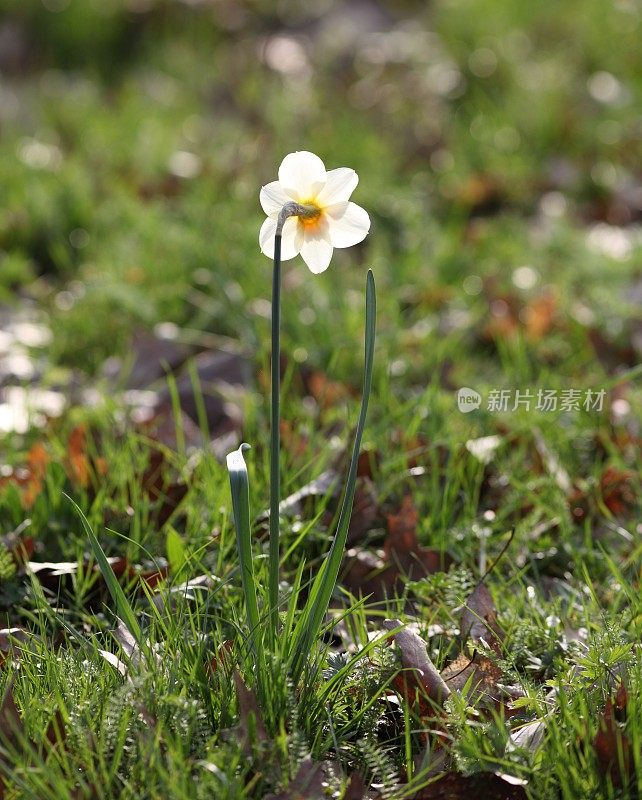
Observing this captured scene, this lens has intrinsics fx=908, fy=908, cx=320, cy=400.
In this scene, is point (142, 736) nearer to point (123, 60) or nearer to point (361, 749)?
point (361, 749)

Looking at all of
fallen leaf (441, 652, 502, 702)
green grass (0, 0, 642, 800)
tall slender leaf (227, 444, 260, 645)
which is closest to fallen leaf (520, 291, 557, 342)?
green grass (0, 0, 642, 800)

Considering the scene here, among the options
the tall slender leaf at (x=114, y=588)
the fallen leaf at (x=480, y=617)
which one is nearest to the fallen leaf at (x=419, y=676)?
the fallen leaf at (x=480, y=617)

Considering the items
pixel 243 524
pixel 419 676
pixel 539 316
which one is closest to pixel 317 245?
pixel 243 524

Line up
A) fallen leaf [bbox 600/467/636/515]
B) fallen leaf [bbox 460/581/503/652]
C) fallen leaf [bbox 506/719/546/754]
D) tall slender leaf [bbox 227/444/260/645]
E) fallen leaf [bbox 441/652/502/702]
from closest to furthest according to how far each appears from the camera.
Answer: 1. tall slender leaf [bbox 227/444/260/645]
2. fallen leaf [bbox 506/719/546/754]
3. fallen leaf [bbox 441/652/502/702]
4. fallen leaf [bbox 460/581/503/652]
5. fallen leaf [bbox 600/467/636/515]

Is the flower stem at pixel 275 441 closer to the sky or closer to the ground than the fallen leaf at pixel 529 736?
closer to the sky

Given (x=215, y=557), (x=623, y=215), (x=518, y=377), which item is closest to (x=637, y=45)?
(x=623, y=215)

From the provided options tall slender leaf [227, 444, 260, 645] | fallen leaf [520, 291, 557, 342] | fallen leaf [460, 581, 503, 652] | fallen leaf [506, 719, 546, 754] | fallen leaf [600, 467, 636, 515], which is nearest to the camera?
tall slender leaf [227, 444, 260, 645]

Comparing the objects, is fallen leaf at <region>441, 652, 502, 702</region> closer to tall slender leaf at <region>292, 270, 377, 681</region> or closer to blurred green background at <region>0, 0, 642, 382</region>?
tall slender leaf at <region>292, 270, 377, 681</region>

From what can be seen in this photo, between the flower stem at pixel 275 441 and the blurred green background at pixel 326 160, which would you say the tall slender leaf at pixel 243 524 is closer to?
the flower stem at pixel 275 441
